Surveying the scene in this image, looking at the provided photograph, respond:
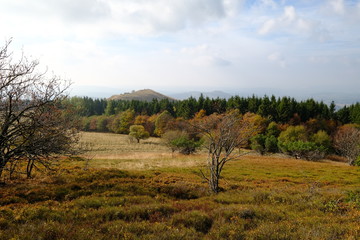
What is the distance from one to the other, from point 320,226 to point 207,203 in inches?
191

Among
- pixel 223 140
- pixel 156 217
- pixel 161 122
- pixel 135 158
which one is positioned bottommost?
pixel 135 158

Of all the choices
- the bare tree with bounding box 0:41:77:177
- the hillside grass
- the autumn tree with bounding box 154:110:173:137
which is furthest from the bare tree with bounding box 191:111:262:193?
the autumn tree with bounding box 154:110:173:137

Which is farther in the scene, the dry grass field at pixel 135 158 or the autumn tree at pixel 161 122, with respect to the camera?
the autumn tree at pixel 161 122

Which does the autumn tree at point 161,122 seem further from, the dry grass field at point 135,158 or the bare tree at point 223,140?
the bare tree at point 223,140

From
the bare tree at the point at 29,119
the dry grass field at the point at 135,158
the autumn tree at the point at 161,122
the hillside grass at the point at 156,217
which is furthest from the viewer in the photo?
the autumn tree at the point at 161,122

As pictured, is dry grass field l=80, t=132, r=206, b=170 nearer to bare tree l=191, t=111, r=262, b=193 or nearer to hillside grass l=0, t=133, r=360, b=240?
hillside grass l=0, t=133, r=360, b=240

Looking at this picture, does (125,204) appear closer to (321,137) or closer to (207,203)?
(207,203)

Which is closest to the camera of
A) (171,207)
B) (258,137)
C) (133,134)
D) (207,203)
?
(171,207)

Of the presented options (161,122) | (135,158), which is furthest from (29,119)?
(161,122)

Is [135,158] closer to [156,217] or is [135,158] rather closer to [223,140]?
[223,140]

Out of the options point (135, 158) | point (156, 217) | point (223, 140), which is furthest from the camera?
point (135, 158)

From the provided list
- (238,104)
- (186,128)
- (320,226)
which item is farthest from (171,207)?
(238,104)

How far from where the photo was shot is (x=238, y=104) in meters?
75.6

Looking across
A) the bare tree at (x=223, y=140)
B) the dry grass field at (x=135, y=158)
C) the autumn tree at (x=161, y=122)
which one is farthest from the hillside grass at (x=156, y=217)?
the autumn tree at (x=161, y=122)
